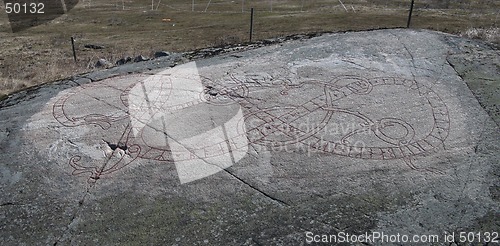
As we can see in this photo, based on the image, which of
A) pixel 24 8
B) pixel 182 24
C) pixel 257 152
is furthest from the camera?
pixel 24 8

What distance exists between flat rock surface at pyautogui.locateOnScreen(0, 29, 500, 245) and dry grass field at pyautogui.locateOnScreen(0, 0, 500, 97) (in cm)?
666

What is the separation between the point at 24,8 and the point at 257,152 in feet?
100

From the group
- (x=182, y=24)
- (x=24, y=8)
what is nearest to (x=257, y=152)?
(x=182, y=24)

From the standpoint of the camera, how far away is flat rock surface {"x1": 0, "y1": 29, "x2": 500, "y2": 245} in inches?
176

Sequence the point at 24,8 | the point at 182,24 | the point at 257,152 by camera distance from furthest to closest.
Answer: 1. the point at 24,8
2. the point at 182,24
3. the point at 257,152

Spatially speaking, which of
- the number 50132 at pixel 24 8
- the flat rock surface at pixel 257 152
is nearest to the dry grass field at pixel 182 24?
the number 50132 at pixel 24 8

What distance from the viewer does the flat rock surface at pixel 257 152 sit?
446 centimetres

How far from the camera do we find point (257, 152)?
18.1 ft

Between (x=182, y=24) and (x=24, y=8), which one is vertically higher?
(x=24, y=8)

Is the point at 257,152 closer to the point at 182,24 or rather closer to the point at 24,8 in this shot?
the point at 182,24

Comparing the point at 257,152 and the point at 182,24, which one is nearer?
the point at 257,152

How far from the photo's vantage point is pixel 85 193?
491 cm

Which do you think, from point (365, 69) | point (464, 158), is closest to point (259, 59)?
point (365, 69)

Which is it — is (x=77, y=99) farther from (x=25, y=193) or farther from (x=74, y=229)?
(x=74, y=229)
